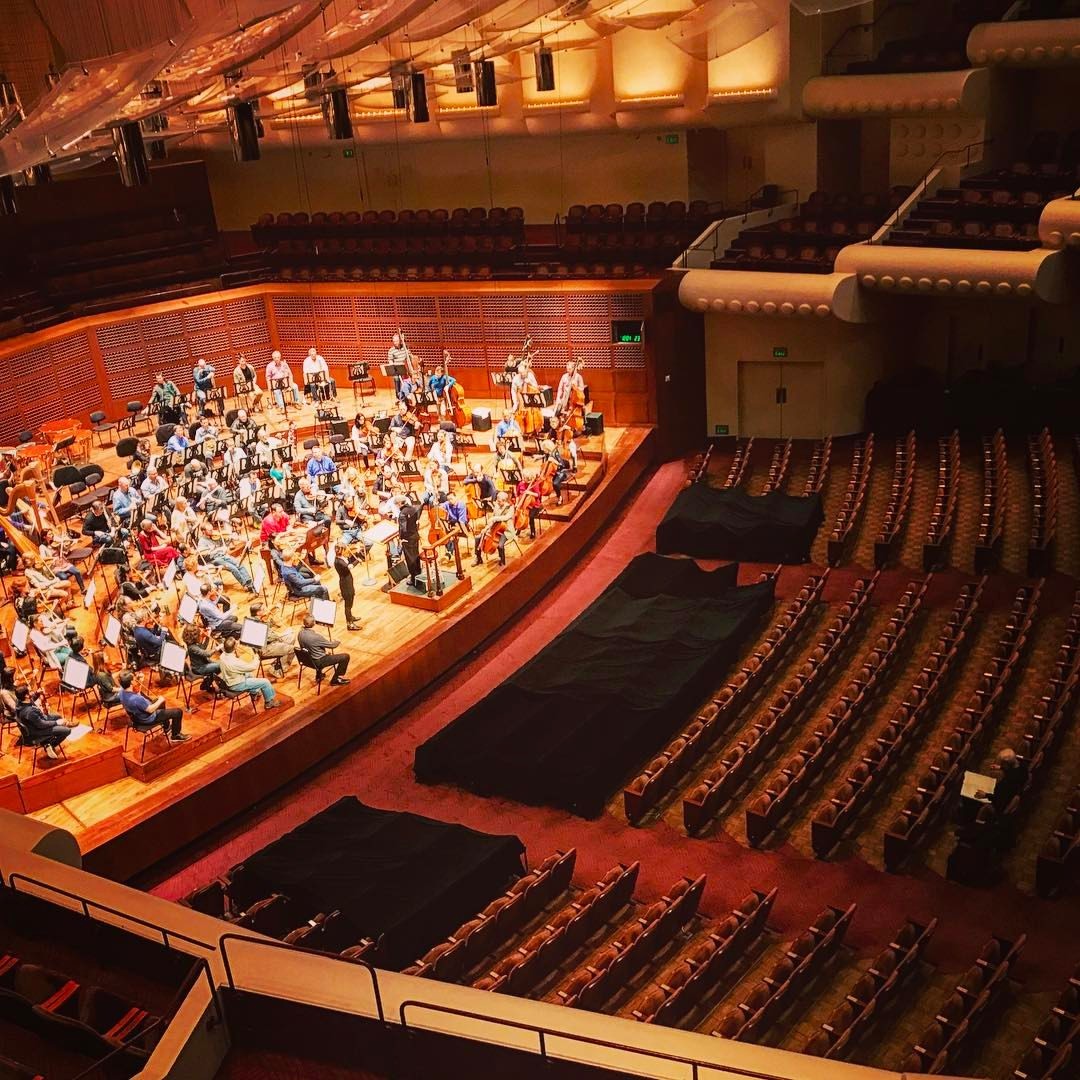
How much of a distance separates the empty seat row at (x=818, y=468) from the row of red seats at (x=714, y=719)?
272 cm

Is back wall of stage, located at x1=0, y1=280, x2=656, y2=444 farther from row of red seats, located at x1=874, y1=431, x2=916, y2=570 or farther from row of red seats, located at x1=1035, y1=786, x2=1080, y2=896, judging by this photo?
row of red seats, located at x1=1035, y1=786, x2=1080, y2=896

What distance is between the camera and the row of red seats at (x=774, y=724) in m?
7.93

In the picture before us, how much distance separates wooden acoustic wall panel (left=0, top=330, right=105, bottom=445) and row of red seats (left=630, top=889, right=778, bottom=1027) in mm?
11479

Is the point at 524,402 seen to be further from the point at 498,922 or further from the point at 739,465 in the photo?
the point at 498,922

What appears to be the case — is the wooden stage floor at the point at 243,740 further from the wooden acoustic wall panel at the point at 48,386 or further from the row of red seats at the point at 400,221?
the row of red seats at the point at 400,221

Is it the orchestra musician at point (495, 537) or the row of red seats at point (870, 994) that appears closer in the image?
the row of red seats at point (870, 994)

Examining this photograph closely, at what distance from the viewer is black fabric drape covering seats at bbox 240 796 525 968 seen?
6707 millimetres

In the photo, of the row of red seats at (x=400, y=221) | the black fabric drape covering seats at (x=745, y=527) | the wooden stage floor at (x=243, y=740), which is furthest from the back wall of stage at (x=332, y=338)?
the wooden stage floor at (x=243, y=740)

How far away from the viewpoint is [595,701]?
9.00 metres

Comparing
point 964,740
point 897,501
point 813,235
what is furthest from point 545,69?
point 964,740

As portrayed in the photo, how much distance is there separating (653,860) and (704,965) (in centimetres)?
163

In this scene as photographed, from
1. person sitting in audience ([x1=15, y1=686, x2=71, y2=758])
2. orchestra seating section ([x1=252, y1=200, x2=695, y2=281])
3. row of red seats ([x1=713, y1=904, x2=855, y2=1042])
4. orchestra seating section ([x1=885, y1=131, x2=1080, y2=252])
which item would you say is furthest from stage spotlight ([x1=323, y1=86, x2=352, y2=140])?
orchestra seating section ([x1=885, y1=131, x2=1080, y2=252])

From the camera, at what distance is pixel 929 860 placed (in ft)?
Answer: 24.4

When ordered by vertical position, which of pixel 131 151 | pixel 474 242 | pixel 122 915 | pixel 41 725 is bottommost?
pixel 41 725
